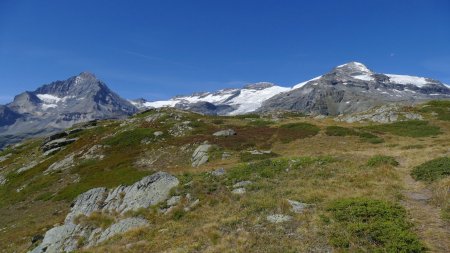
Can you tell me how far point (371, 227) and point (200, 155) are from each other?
35319mm

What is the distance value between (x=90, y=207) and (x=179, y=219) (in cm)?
1308

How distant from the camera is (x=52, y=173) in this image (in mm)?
60125

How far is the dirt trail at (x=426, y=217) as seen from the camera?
51.5 ft

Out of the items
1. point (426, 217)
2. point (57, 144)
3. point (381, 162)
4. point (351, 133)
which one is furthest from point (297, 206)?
point (57, 144)

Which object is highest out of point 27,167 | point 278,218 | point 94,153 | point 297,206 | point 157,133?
point 157,133

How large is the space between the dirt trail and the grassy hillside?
46mm

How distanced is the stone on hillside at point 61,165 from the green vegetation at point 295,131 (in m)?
35.3

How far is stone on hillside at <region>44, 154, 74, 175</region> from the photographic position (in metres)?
62.2

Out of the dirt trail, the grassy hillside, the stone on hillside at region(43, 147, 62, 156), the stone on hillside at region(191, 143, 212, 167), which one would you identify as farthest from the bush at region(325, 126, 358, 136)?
the stone on hillside at region(43, 147, 62, 156)

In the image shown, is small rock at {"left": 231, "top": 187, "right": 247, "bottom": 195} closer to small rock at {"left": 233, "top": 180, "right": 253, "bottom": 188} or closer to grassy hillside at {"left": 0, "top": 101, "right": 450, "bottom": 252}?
grassy hillside at {"left": 0, "top": 101, "right": 450, "bottom": 252}

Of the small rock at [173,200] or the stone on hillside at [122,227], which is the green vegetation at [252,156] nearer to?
the small rock at [173,200]

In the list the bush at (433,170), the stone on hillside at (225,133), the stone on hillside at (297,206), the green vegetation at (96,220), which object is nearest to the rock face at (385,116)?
the stone on hillside at (225,133)

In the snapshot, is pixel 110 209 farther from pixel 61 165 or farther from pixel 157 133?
pixel 157 133

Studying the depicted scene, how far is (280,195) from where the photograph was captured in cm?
2381
